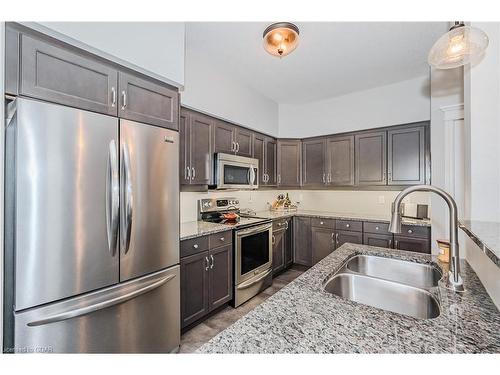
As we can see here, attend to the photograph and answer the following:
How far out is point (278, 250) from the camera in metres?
3.36

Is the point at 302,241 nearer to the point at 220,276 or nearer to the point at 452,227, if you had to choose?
the point at 220,276

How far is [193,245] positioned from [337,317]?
1.55m

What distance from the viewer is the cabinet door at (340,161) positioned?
3.51 metres

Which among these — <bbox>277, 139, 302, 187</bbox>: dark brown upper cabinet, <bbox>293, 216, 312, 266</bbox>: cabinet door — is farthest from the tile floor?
<bbox>277, 139, 302, 187</bbox>: dark brown upper cabinet

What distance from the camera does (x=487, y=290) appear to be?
955 millimetres

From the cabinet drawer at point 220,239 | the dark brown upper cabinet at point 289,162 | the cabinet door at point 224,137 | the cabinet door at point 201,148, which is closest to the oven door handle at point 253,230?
the cabinet drawer at point 220,239

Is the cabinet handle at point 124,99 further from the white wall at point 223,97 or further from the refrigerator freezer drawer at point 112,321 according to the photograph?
the refrigerator freezer drawer at point 112,321

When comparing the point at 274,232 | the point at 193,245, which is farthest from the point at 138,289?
the point at 274,232

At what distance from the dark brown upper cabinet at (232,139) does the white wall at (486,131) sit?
221cm

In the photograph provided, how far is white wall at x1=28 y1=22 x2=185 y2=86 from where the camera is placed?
1297mm

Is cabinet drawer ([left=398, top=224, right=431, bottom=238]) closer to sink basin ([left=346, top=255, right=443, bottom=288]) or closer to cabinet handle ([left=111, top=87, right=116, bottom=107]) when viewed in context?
sink basin ([left=346, top=255, right=443, bottom=288])

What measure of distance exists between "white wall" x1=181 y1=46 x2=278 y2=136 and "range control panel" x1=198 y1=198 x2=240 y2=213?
1055 millimetres

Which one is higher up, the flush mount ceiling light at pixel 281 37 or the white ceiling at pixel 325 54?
the white ceiling at pixel 325 54
